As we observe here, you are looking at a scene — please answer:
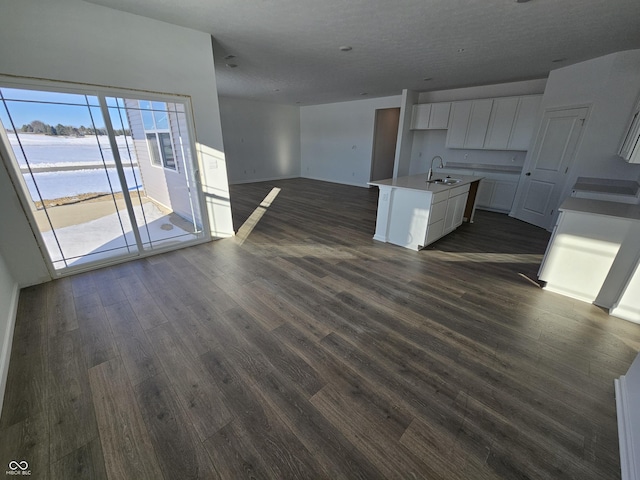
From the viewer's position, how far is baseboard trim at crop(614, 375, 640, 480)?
3.96 feet

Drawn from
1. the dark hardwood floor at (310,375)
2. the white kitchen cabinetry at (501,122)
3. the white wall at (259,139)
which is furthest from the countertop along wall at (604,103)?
the white wall at (259,139)

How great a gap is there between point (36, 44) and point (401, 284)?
4.23 metres

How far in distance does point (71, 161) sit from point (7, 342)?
192 centimetres

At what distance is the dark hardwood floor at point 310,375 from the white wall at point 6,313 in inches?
2.3

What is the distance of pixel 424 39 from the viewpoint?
10.7 feet

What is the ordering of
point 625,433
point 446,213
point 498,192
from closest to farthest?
point 625,433 < point 446,213 < point 498,192

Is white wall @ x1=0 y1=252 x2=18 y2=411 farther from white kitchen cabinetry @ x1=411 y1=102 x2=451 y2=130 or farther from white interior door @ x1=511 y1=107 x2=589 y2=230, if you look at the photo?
white kitchen cabinetry @ x1=411 y1=102 x2=451 y2=130

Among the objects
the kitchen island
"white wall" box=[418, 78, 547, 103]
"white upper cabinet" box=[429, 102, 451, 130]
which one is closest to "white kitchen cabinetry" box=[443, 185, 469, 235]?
the kitchen island

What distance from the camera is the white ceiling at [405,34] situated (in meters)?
2.49

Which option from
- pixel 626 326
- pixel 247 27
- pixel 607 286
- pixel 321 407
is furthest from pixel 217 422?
pixel 247 27

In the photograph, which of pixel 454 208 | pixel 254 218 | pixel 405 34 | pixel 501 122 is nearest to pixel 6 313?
pixel 254 218

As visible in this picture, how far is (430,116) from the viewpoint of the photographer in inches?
253

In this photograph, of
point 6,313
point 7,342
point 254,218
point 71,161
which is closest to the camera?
point 7,342

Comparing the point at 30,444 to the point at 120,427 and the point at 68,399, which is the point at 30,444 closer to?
the point at 68,399
